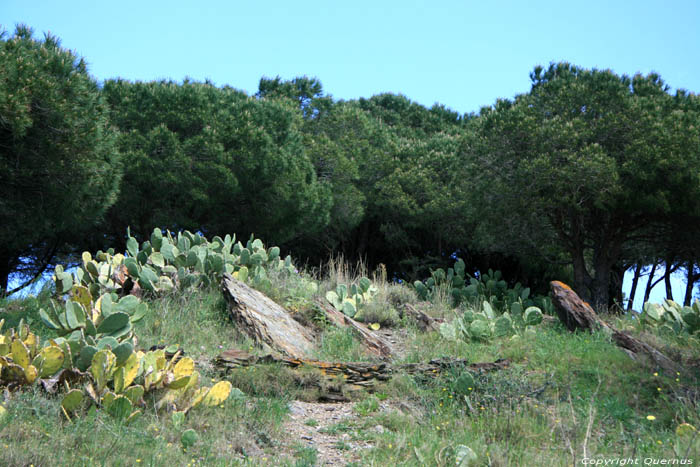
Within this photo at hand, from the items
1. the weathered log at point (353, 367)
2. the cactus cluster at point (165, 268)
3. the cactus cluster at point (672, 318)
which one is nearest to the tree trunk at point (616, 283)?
the cactus cluster at point (672, 318)

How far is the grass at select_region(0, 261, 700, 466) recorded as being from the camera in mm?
3479

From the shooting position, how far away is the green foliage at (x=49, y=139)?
8359mm

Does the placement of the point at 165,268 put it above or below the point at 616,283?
below

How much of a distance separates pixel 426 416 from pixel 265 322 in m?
2.85

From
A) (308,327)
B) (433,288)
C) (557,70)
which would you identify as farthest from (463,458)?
(557,70)

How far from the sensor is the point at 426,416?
455cm

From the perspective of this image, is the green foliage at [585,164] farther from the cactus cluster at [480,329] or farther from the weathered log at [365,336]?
the weathered log at [365,336]

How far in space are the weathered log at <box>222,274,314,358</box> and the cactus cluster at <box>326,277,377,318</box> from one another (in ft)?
4.05

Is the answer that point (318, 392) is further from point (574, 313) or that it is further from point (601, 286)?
point (601, 286)

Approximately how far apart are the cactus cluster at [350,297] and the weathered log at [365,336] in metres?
0.51

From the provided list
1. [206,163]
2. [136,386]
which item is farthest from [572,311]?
[206,163]

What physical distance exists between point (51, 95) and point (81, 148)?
0.86 metres

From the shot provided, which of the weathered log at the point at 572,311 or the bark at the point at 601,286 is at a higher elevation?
the bark at the point at 601,286

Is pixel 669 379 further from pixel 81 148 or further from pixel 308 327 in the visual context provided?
pixel 81 148
